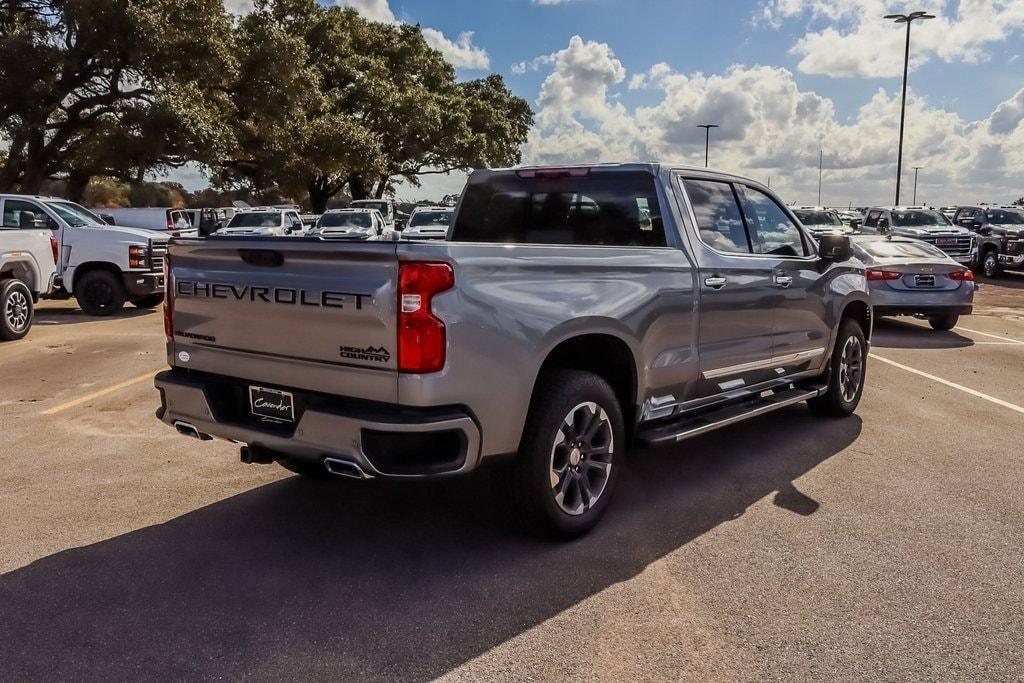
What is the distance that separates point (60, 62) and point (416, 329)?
2370 cm

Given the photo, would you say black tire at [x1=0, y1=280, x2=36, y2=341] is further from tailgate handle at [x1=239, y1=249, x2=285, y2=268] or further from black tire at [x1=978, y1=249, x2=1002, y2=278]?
black tire at [x1=978, y1=249, x2=1002, y2=278]

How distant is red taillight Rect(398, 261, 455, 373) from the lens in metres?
3.62

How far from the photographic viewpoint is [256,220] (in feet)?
93.4

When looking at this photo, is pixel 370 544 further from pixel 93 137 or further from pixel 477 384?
pixel 93 137

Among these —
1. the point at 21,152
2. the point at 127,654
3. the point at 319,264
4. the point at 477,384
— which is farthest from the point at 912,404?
the point at 21,152

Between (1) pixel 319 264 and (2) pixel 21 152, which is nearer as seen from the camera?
(1) pixel 319 264

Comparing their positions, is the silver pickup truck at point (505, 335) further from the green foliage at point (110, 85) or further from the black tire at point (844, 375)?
the green foliage at point (110, 85)

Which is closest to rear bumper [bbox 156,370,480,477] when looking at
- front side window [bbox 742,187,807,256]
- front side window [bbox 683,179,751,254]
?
front side window [bbox 683,179,751,254]

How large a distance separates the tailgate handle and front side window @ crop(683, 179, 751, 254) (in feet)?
8.50

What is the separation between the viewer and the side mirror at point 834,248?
6457 millimetres

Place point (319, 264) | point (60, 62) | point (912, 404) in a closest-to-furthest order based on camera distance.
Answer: point (319, 264) → point (912, 404) → point (60, 62)

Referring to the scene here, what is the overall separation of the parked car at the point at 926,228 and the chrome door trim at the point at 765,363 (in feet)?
55.2

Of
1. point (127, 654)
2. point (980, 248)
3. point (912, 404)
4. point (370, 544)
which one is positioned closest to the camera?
point (127, 654)

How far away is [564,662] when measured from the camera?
3.26 m
